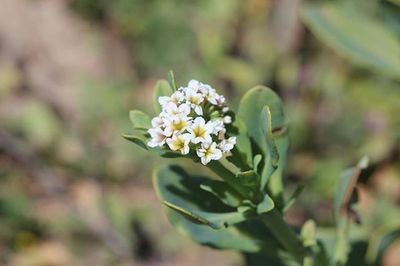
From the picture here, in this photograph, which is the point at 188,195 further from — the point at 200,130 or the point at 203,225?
the point at 200,130

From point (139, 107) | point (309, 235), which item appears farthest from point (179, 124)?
point (139, 107)

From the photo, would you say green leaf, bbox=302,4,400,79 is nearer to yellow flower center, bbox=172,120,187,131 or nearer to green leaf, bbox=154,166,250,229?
green leaf, bbox=154,166,250,229

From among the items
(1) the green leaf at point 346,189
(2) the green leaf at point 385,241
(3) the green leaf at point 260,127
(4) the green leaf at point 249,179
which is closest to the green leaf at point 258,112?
(3) the green leaf at point 260,127

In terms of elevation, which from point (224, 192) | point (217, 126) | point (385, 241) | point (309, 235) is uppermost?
point (217, 126)

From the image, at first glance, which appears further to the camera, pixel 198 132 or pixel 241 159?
pixel 241 159

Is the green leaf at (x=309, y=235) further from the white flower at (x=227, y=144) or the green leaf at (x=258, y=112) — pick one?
the white flower at (x=227, y=144)

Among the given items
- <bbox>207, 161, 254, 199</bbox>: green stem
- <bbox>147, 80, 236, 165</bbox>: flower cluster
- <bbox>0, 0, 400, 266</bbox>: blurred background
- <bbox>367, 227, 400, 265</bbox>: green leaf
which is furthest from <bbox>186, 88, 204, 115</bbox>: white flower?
<bbox>0, 0, 400, 266</bbox>: blurred background

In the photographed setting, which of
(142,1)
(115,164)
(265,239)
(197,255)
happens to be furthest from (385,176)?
(265,239)
